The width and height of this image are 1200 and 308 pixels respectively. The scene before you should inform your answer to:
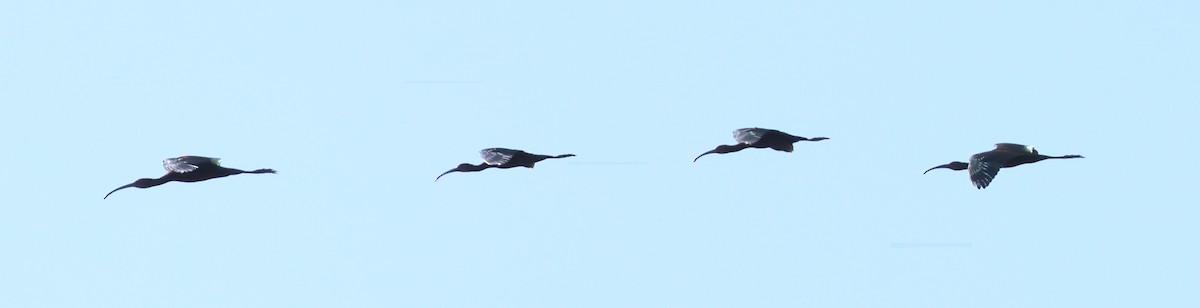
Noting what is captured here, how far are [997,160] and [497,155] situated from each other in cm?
1134

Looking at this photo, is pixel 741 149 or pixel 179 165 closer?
pixel 179 165

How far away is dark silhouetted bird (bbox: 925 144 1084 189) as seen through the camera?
65750mm

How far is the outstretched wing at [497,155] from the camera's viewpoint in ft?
225

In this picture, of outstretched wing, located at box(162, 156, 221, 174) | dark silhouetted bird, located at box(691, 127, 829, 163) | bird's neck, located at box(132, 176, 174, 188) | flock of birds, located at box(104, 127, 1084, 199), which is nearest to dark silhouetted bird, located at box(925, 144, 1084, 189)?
flock of birds, located at box(104, 127, 1084, 199)

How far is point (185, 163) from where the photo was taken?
67375 millimetres

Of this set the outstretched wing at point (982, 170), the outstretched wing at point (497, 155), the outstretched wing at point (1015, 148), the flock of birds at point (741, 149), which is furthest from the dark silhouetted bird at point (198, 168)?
the outstretched wing at point (1015, 148)

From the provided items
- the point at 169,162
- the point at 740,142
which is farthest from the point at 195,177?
the point at 740,142

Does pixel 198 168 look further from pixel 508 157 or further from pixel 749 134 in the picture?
pixel 749 134

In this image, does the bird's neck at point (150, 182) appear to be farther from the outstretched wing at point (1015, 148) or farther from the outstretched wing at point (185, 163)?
the outstretched wing at point (1015, 148)

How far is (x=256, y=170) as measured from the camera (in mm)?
67625

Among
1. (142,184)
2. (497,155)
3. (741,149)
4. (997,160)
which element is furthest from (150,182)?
(997,160)

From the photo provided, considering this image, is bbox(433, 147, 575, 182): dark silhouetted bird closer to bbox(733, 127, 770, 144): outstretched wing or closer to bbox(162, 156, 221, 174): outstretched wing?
bbox(733, 127, 770, 144): outstretched wing

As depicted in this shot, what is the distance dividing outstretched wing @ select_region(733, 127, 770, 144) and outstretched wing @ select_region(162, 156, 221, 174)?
39.3ft

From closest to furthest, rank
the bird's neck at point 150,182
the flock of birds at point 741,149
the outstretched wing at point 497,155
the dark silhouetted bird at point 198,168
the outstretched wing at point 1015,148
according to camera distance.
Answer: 1. the flock of birds at point 741,149
2. the dark silhouetted bird at point 198,168
3. the outstretched wing at point 1015,148
4. the outstretched wing at point 497,155
5. the bird's neck at point 150,182
